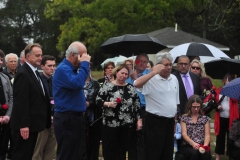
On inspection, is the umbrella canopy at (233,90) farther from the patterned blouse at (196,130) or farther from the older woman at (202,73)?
the older woman at (202,73)

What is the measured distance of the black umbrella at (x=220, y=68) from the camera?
805 centimetres

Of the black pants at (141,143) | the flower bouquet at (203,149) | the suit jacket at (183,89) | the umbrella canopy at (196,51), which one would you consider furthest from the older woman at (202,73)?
the black pants at (141,143)

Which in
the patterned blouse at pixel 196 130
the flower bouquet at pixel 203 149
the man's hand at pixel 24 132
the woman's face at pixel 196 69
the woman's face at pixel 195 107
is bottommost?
the flower bouquet at pixel 203 149

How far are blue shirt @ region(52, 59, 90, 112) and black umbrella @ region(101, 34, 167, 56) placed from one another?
8.07ft

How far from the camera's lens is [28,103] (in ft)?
17.4

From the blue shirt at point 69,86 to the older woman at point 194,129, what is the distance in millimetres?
2456

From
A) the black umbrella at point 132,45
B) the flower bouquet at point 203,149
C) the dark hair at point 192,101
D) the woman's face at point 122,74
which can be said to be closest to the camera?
the woman's face at point 122,74

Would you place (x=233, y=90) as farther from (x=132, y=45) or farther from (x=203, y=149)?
(x=132, y=45)

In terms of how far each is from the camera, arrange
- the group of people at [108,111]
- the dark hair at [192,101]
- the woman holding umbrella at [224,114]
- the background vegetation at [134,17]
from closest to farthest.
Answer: the group of people at [108,111] → the dark hair at [192,101] → the woman holding umbrella at [224,114] → the background vegetation at [134,17]

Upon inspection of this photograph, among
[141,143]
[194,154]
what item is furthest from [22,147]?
[194,154]

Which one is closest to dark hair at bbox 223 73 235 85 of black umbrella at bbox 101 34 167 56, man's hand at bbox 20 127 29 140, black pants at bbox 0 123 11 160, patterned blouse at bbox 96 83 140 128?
black umbrella at bbox 101 34 167 56

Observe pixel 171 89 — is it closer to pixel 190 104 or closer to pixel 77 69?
pixel 190 104

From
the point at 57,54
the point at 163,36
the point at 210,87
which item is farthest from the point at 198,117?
the point at 57,54

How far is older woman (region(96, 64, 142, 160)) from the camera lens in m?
6.64
